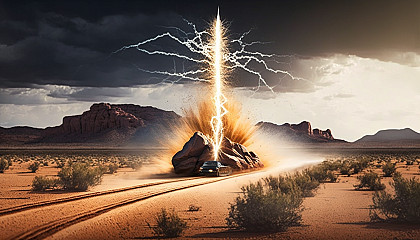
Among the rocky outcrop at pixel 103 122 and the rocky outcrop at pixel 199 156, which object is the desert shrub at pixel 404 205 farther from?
the rocky outcrop at pixel 103 122

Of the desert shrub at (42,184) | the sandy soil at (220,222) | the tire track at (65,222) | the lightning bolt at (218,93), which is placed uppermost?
the lightning bolt at (218,93)

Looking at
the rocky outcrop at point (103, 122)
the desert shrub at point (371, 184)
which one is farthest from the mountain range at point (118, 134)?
the desert shrub at point (371, 184)

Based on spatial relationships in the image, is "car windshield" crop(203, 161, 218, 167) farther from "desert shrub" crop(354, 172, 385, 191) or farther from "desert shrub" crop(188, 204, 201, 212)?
"desert shrub" crop(188, 204, 201, 212)

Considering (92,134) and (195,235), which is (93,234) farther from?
(92,134)

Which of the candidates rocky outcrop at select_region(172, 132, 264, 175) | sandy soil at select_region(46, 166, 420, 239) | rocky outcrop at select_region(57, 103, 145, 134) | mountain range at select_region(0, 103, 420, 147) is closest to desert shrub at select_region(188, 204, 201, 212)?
sandy soil at select_region(46, 166, 420, 239)

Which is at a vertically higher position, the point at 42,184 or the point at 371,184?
the point at 42,184

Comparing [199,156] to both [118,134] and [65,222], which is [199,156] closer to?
[65,222]

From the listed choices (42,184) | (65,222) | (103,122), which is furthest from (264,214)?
(103,122)

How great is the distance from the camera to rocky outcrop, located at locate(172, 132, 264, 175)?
3328 cm

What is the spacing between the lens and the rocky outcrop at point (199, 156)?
33.3 metres

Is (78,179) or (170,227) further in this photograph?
(78,179)

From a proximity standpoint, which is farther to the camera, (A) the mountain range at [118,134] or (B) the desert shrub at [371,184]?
(A) the mountain range at [118,134]

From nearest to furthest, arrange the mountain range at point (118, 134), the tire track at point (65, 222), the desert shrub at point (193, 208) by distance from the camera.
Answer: the tire track at point (65, 222), the desert shrub at point (193, 208), the mountain range at point (118, 134)

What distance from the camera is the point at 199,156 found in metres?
34.0
